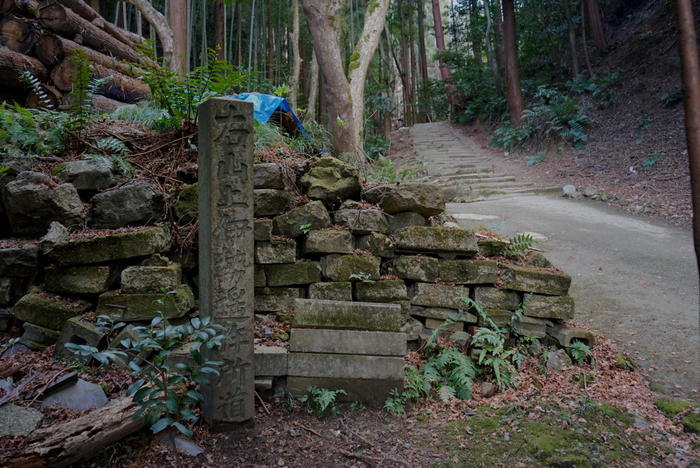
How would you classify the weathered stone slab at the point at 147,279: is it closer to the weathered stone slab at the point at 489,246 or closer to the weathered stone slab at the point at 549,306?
the weathered stone slab at the point at 489,246

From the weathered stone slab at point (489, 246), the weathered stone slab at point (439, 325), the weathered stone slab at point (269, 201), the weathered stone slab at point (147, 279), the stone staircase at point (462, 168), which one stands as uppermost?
the stone staircase at point (462, 168)

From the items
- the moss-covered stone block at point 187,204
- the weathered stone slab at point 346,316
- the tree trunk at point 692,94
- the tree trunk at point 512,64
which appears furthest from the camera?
the tree trunk at point 512,64

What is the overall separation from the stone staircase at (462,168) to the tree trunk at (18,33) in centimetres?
620

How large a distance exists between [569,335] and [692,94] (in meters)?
2.75

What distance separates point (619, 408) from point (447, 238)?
1.89m

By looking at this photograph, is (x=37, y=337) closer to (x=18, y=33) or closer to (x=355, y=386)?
(x=355, y=386)

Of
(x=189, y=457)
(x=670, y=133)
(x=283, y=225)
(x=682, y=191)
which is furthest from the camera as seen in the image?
(x=670, y=133)

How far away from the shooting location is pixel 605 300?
17.0ft

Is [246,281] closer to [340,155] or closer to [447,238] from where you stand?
[447,238]

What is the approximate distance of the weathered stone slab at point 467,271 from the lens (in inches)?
164

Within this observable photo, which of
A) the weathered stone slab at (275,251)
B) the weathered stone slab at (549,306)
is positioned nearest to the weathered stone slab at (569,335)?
the weathered stone slab at (549,306)

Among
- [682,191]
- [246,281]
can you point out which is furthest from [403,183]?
[682,191]

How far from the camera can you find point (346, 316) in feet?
11.8

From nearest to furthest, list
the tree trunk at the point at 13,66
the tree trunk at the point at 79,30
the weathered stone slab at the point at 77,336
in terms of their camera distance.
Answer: the weathered stone slab at the point at 77,336 → the tree trunk at the point at 13,66 → the tree trunk at the point at 79,30
